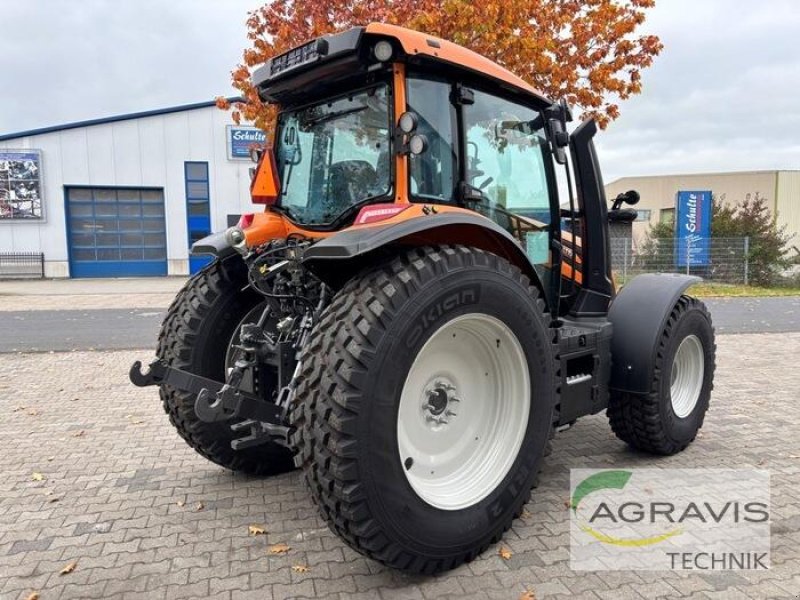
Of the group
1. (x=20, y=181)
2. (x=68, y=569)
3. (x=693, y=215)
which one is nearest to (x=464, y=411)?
(x=68, y=569)

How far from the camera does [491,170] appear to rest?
3578 mm

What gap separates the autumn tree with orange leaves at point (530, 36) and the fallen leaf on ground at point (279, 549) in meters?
7.48

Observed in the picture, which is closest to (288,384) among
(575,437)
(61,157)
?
(575,437)

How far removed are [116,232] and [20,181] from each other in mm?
3646

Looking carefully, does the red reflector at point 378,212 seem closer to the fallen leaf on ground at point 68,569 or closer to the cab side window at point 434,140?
the cab side window at point 434,140

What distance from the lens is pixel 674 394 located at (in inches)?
182

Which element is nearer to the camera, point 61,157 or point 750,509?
point 750,509

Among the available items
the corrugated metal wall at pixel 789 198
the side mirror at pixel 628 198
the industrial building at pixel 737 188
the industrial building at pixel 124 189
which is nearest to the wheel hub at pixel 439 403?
the side mirror at pixel 628 198

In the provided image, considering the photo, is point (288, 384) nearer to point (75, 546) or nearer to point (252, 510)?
point (252, 510)

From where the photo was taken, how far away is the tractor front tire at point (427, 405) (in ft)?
8.20

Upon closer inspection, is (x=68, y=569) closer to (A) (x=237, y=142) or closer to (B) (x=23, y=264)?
(A) (x=237, y=142)

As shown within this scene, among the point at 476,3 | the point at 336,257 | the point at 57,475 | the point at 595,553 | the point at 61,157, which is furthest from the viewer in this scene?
the point at 61,157

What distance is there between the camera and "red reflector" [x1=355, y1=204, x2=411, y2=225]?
9.60ft

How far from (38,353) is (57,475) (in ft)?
18.0
